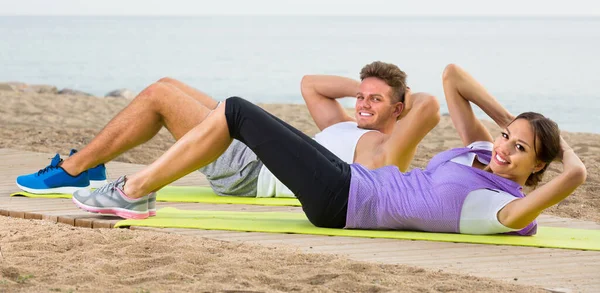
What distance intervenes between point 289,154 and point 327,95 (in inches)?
63.7

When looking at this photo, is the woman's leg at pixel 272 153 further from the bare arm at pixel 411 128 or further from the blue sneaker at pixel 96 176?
the blue sneaker at pixel 96 176

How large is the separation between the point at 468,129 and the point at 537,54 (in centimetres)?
3119

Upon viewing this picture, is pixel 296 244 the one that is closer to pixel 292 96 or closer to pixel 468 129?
pixel 468 129

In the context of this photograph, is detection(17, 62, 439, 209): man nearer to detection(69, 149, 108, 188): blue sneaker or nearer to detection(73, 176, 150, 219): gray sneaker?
detection(69, 149, 108, 188): blue sneaker

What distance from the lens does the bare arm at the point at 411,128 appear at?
15.5 ft

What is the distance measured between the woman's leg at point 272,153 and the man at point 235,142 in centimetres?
77

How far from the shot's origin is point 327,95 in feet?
18.2

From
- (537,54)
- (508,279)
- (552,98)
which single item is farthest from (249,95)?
(508,279)

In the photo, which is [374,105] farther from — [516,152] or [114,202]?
[114,202]

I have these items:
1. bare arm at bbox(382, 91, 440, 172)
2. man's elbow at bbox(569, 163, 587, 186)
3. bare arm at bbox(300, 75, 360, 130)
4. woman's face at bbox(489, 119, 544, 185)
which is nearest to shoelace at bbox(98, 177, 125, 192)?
bare arm at bbox(382, 91, 440, 172)

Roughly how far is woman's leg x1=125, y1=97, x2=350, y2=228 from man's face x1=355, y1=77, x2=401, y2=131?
0.97 m

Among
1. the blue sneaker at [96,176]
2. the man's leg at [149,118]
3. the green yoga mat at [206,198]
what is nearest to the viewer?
the man's leg at [149,118]

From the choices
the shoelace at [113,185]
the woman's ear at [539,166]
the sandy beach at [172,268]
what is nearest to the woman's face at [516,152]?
the woman's ear at [539,166]

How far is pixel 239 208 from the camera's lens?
507 centimetres
